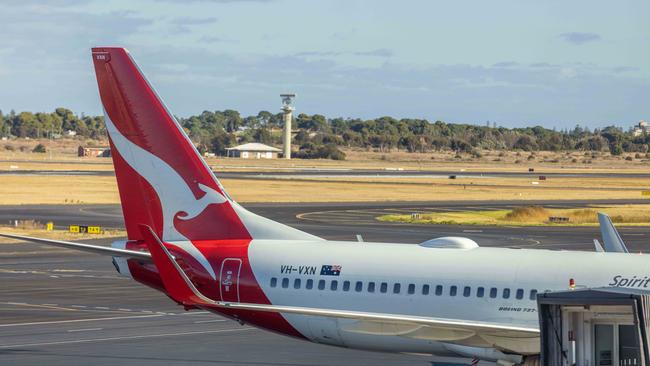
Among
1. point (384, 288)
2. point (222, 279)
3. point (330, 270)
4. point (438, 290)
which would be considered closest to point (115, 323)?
point (222, 279)

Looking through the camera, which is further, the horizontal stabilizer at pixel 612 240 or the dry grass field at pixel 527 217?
the dry grass field at pixel 527 217

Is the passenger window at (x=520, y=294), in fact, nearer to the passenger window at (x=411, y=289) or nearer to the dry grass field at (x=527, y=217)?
the passenger window at (x=411, y=289)

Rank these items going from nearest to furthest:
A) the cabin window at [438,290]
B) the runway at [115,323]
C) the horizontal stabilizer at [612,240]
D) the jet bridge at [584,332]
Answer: the jet bridge at [584,332], the cabin window at [438,290], the horizontal stabilizer at [612,240], the runway at [115,323]

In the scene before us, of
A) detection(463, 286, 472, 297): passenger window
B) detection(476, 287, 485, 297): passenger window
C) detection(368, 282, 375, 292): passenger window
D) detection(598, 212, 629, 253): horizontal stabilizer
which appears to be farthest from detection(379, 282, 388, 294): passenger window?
detection(598, 212, 629, 253): horizontal stabilizer

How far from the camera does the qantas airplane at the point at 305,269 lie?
95.6 feet

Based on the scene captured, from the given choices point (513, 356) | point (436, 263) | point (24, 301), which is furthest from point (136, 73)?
point (24, 301)

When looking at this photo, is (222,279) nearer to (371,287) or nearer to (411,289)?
(371,287)

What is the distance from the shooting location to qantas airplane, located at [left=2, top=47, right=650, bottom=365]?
95.6ft

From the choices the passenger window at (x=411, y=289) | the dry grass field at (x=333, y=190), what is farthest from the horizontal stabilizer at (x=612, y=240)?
the dry grass field at (x=333, y=190)

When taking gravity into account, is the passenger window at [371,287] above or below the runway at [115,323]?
above

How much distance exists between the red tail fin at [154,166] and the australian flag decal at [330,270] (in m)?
3.34

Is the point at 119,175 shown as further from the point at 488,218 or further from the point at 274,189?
the point at 274,189

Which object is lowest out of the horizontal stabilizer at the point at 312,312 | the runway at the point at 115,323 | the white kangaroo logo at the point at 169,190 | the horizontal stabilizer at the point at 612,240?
the runway at the point at 115,323

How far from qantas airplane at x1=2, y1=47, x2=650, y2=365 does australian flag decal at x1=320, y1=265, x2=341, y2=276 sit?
3 centimetres
